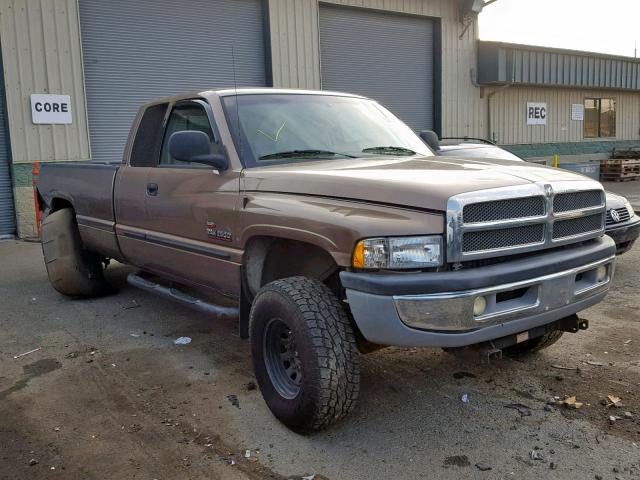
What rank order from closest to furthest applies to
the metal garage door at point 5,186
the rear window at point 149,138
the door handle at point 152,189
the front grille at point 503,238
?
the front grille at point 503,238, the door handle at point 152,189, the rear window at point 149,138, the metal garage door at point 5,186

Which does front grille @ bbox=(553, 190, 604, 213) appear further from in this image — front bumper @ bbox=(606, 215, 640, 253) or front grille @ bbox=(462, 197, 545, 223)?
front bumper @ bbox=(606, 215, 640, 253)

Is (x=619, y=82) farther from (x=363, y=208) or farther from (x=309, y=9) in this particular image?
(x=363, y=208)

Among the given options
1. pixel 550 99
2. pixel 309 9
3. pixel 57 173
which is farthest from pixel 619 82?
pixel 57 173

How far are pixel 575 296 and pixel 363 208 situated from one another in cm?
130

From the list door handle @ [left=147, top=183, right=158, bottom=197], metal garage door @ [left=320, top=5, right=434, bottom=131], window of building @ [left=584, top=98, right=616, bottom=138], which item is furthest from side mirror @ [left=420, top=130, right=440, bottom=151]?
window of building @ [left=584, top=98, right=616, bottom=138]

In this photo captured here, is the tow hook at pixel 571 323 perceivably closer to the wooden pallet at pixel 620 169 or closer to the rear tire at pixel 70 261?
the rear tire at pixel 70 261

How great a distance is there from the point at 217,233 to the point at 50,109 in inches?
330

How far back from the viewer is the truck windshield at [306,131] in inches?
160

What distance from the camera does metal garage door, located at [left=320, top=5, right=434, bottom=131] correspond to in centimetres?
1497

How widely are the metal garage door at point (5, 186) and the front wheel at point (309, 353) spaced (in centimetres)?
915

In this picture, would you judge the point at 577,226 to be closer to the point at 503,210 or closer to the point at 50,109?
the point at 503,210

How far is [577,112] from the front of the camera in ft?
71.5

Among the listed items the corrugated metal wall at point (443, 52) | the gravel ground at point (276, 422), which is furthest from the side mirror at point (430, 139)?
the corrugated metal wall at point (443, 52)

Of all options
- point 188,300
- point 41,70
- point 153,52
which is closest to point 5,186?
point 41,70
